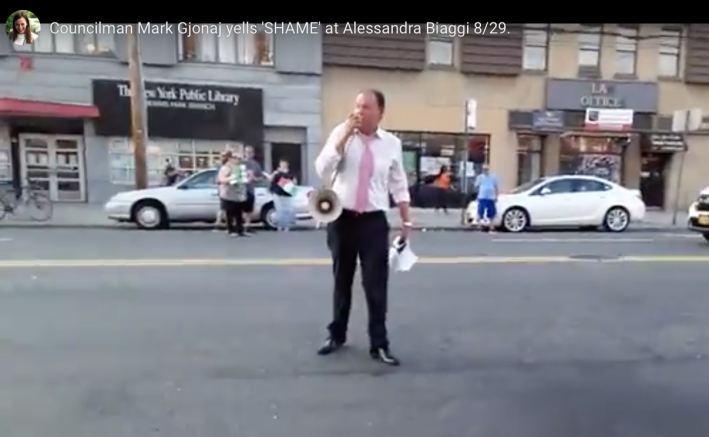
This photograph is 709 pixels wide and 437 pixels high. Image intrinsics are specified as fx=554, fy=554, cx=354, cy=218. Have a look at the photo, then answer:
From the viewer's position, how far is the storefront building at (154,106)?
50.0ft

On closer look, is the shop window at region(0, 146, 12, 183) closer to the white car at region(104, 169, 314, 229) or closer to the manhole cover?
the white car at region(104, 169, 314, 229)

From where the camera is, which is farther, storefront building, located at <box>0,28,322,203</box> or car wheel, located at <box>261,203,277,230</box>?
storefront building, located at <box>0,28,322,203</box>

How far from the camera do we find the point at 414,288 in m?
6.00

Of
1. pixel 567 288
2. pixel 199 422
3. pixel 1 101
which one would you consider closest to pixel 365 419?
pixel 199 422

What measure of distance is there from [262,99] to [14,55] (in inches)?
264

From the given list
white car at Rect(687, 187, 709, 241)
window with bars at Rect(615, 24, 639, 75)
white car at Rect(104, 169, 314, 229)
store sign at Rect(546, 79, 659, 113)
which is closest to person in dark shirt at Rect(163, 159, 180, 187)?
white car at Rect(104, 169, 314, 229)

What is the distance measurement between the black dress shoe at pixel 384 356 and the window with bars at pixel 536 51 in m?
15.6

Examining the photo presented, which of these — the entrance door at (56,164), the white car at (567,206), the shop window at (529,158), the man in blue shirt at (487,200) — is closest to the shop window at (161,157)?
the entrance door at (56,164)

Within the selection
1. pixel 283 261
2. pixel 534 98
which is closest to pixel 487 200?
pixel 283 261

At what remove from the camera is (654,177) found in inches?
740

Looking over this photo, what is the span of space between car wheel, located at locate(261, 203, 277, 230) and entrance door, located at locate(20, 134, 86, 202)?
7.28 meters

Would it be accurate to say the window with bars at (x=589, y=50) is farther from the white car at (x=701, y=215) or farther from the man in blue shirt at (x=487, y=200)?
the white car at (x=701, y=215)

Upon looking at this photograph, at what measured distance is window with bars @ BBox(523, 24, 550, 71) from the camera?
17328 millimetres
